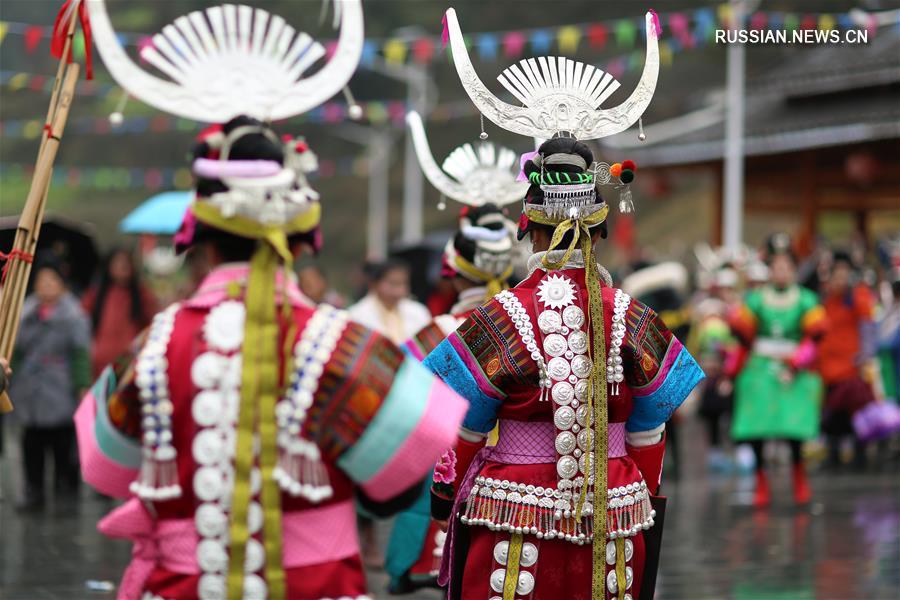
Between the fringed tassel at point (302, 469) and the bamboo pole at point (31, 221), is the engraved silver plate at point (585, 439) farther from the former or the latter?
the bamboo pole at point (31, 221)

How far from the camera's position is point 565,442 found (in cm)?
436

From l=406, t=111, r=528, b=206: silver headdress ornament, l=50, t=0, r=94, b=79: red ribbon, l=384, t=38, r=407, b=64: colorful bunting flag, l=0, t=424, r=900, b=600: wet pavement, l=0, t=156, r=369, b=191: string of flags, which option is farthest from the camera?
l=0, t=156, r=369, b=191: string of flags

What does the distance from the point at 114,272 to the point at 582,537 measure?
7.99 m

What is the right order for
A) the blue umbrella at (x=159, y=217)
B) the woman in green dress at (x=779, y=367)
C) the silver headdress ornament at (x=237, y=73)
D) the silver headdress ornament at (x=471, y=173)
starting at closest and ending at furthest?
the silver headdress ornament at (x=237, y=73), the silver headdress ornament at (x=471, y=173), the woman in green dress at (x=779, y=367), the blue umbrella at (x=159, y=217)

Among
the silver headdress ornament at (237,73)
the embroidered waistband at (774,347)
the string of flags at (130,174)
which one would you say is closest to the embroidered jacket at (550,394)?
the silver headdress ornament at (237,73)

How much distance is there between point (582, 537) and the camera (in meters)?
4.32

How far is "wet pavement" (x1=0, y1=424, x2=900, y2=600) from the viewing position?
7.45 meters

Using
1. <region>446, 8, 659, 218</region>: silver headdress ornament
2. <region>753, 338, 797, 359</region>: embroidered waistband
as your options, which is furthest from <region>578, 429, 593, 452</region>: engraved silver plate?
<region>753, 338, 797, 359</region>: embroidered waistband

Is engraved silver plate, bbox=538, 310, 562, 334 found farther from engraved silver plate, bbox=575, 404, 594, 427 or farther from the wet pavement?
the wet pavement

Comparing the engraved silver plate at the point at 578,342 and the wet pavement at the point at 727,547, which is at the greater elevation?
the engraved silver plate at the point at 578,342

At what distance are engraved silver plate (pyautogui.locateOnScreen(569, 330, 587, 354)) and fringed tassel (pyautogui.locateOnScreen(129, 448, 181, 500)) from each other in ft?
4.93

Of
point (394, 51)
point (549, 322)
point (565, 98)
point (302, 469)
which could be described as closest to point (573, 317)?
point (549, 322)

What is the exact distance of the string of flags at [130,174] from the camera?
92.3 ft

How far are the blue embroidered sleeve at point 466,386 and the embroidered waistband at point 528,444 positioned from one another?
7cm
